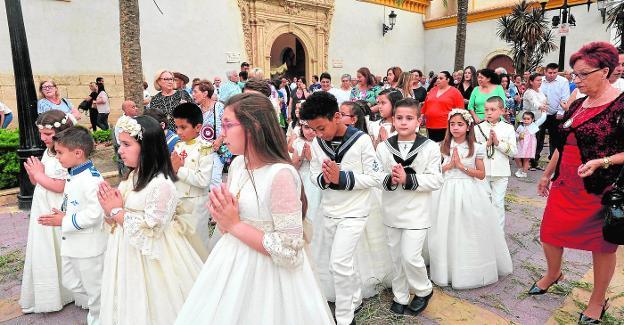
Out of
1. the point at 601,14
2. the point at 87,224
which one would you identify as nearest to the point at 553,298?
the point at 87,224

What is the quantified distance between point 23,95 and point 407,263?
6369 millimetres

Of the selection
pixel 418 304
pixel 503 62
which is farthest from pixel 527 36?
pixel 418 304

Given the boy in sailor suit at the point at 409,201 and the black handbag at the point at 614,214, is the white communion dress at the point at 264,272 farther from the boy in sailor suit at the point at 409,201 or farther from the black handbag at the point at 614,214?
the black handbag at the point at 614,214

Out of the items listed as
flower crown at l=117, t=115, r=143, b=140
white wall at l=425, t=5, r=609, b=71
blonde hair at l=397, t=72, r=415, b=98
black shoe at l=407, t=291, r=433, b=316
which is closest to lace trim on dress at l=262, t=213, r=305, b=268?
flower crown at l=117, t=115, r=143, b=140

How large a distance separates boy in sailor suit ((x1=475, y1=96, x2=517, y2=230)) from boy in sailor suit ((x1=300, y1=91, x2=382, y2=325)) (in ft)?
6.22

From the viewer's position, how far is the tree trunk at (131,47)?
7603 millimetres

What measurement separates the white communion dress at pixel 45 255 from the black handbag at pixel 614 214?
3.98 metres

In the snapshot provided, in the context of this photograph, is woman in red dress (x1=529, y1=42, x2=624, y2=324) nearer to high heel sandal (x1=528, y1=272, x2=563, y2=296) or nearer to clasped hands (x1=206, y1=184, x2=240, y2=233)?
high heel sandal (x1=528, y1=272, x2=563, y2=296)

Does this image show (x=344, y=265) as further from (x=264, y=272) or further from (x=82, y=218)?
(x=82, y=218)

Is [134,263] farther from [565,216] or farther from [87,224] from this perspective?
[565,216]

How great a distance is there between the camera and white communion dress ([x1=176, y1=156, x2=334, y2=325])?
197cm

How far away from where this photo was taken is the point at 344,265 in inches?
117

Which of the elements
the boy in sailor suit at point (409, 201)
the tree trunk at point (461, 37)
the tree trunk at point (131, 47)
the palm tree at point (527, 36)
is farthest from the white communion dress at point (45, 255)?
the palm tree at point (527, 36)

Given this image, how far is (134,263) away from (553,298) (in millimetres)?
3331
